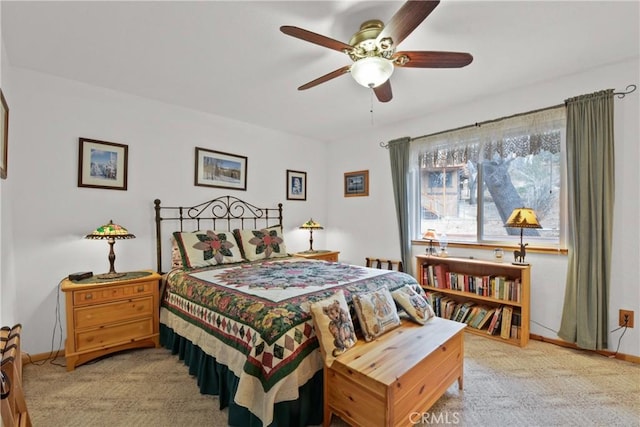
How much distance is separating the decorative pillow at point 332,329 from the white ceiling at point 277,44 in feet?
5.94

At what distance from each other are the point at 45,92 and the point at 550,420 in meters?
4.53

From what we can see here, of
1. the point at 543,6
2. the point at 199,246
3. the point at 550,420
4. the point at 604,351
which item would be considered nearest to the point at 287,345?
the point at 550,420

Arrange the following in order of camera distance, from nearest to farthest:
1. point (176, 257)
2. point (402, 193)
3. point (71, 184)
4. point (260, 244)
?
point (71, 184) → point (176, 257) → point (260, 244) → point (402, 193)

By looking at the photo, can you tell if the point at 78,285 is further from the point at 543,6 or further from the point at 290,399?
the point at 543,6

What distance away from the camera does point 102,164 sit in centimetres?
283

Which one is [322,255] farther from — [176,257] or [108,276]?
[108,276]

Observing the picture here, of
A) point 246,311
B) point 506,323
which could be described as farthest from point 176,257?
point 506,323

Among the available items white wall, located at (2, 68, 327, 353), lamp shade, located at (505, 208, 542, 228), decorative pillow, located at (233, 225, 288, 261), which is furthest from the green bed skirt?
lamp shade, located at (505, 208, 542, 228)

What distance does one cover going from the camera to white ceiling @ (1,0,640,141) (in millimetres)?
1800

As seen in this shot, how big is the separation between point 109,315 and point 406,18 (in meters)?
3.06

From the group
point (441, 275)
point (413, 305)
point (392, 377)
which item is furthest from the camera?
point (441, 275)

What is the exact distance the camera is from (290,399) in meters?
1.58

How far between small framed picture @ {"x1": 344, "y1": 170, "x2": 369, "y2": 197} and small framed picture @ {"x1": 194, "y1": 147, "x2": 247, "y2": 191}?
5.32 feet

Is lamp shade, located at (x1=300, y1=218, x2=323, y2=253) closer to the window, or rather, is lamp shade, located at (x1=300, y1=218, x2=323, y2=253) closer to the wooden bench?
the window
